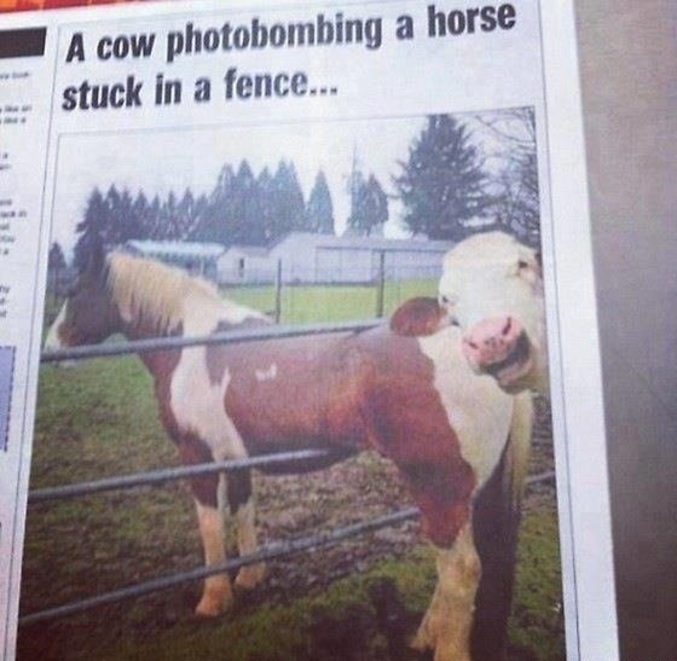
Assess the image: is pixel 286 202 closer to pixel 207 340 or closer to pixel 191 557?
pixel 207 340

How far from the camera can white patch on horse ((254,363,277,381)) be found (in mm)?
402

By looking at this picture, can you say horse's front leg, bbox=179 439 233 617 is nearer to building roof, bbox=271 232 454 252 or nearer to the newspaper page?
the newspaper page

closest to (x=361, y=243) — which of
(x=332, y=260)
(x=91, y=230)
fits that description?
(x=332, y=260)

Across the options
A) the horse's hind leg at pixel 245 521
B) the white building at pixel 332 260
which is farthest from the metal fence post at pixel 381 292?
the horse's hind leg at pixel 245 521

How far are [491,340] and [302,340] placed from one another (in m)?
0.09

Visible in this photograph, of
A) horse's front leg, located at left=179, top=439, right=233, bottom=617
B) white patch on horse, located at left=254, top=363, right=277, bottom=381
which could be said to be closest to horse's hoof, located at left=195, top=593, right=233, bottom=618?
horse's front leg, located at left=179, top=439, right=233, bottom=617

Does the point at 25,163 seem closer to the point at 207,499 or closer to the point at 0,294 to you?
the point at 0,294

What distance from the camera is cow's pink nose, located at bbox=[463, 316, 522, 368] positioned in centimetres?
39

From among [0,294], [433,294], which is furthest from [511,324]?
[0,294]

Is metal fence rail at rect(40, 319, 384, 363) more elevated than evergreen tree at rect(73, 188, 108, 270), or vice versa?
evergreen tree at rect(73, 188, 108, 270)

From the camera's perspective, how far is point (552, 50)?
16.6 inches

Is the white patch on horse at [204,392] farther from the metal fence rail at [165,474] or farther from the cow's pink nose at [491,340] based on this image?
the cow's pink nose at [491,340]

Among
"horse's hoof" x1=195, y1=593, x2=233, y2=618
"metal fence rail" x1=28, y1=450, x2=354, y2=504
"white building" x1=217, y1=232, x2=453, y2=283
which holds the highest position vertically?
"white building" x1=217, y1=232, x2=453, y2=283

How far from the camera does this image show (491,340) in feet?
1.28
